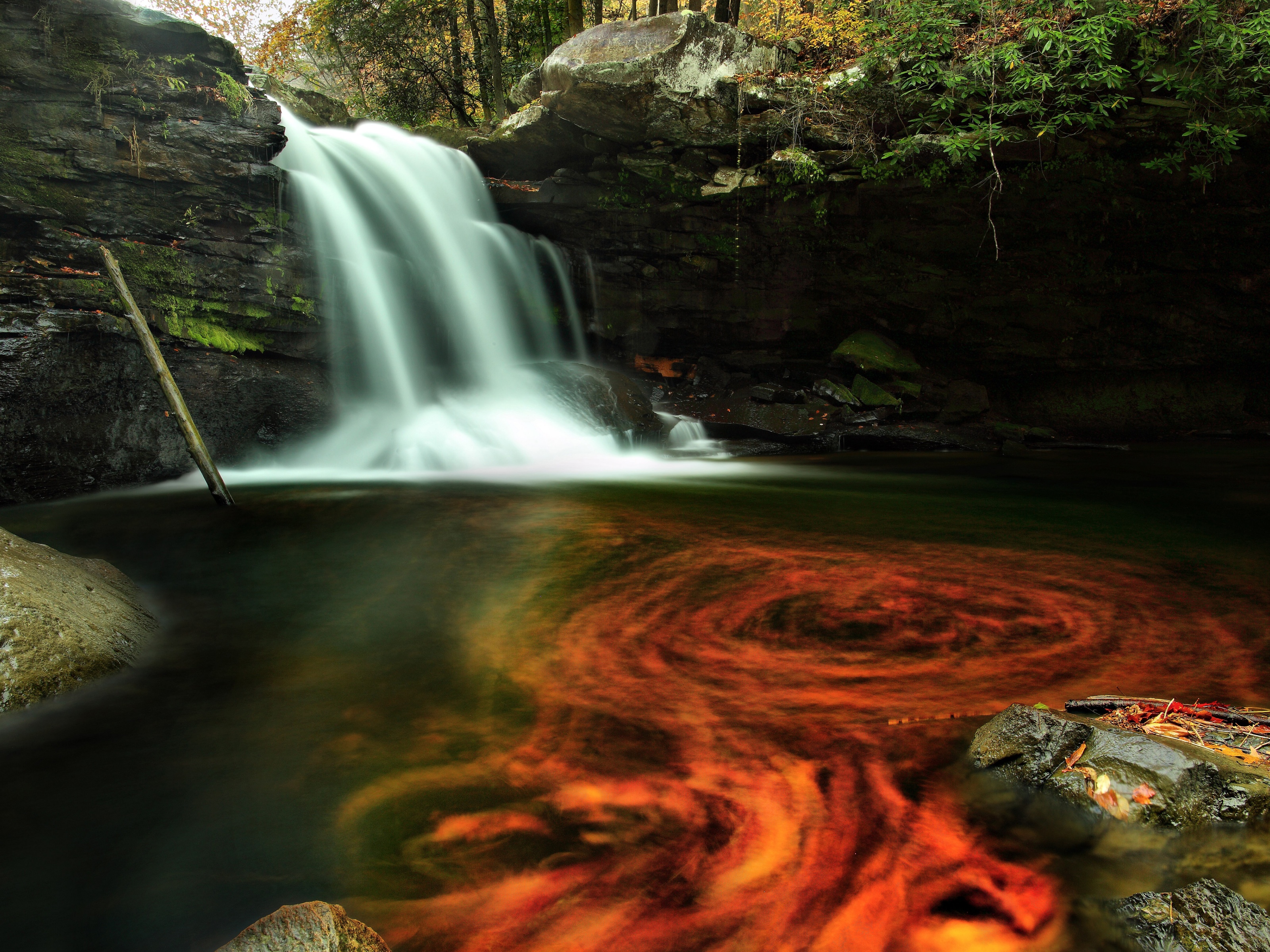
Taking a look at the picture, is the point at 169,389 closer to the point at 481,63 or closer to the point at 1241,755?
the point at 1241,755

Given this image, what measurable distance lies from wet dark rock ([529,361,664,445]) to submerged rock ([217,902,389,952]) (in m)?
9.18

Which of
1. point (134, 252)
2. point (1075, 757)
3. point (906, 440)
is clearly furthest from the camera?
point (906, 440)

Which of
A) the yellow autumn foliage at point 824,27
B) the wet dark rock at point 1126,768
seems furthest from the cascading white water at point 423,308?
the wet dark rock at point 1126,768

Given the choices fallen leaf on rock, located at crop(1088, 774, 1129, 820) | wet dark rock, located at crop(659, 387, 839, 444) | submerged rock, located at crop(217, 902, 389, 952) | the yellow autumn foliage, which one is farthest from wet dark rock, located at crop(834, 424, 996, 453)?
submerged rock, located at crop(217, 902, 389, 952)

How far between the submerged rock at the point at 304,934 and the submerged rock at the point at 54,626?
2.11m

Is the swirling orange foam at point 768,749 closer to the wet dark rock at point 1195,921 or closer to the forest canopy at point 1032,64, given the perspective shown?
the wet dark rock at point 1195,921

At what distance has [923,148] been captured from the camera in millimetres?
9648

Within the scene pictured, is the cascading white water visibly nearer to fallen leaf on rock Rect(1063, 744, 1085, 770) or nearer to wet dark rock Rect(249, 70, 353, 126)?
wet dark rock Rect(249, 70, 353, 126)

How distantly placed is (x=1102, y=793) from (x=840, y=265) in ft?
36.2

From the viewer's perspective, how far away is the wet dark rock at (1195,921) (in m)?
1.54

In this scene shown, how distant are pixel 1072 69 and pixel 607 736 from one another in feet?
35.0

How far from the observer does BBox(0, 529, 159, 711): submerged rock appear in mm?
2943

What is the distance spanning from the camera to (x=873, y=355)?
1225 centimetres

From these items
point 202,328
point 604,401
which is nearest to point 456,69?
point 604,401
